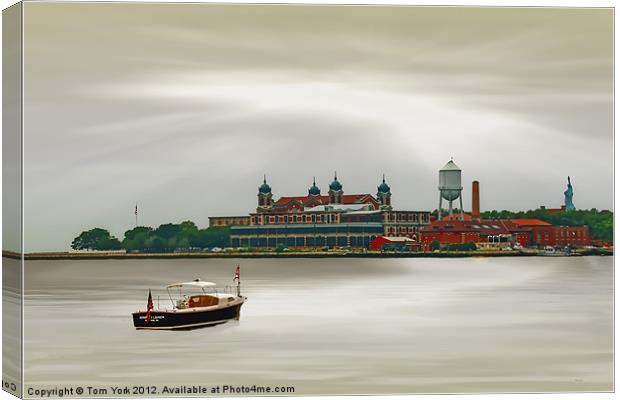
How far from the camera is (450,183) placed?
874 inches

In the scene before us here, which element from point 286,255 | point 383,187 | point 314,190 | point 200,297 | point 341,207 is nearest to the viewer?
point 314,190

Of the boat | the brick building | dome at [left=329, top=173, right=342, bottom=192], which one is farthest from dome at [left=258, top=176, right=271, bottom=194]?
the boat

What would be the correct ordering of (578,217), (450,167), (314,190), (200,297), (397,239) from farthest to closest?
(397,239) → (578,217) → (200,297) → (450,167) → (314,190)

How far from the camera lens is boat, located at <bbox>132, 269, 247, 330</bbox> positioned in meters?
22.0

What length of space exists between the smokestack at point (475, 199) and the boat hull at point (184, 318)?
2888 millimetres

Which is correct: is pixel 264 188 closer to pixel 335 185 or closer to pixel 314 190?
pixel 314 190

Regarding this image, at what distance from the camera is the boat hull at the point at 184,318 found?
2199cm

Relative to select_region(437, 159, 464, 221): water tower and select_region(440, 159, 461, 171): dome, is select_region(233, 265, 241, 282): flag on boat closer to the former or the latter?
select_region(437, 159, 464, 221): water tower

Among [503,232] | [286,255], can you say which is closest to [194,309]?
[286,255]

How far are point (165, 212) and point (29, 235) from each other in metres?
1.67

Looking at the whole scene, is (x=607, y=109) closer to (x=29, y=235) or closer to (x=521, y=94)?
(x=521, y=94)

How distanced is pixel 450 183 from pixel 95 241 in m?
3.99

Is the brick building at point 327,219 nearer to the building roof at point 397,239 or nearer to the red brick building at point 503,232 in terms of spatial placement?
the building roof at point 397,239

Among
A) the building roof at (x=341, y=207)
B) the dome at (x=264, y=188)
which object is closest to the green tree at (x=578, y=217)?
the building roof at (x=341, y=207)
